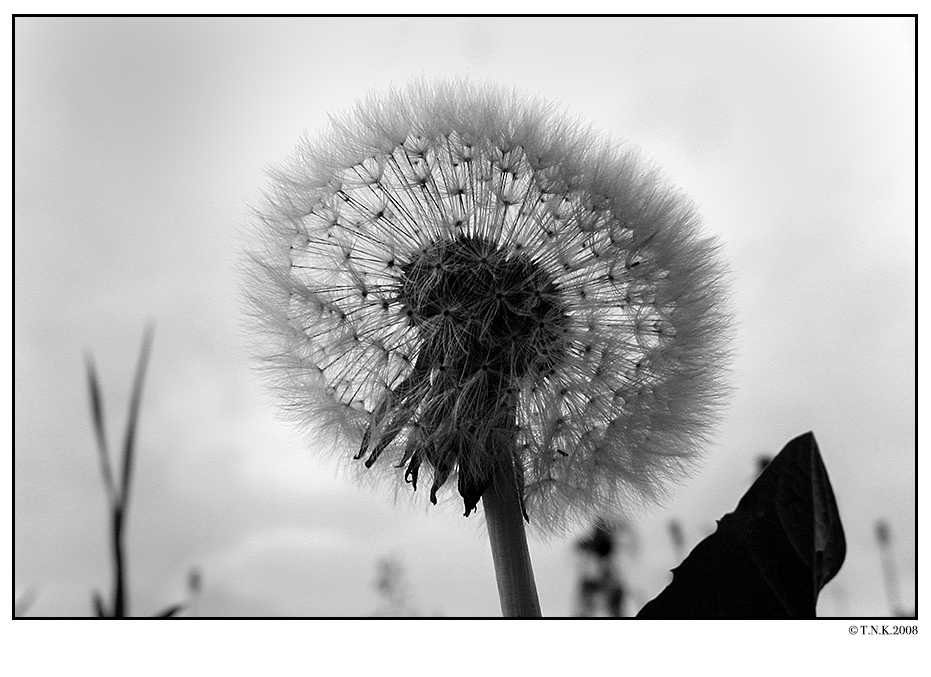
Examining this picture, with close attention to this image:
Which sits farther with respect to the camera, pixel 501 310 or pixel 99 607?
pixel 99 607

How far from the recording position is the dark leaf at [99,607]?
1.68 metres

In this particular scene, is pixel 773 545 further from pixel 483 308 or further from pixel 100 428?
pixel 100 428

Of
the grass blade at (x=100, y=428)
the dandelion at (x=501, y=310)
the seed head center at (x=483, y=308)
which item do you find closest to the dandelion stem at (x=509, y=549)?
the dandelion at (x=501, y=310)

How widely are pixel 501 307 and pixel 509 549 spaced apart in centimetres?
43

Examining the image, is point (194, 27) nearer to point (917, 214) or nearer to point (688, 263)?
point (688, 263)

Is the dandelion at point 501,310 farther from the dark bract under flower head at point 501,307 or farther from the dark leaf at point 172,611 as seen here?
the dark leaf at point 172,611

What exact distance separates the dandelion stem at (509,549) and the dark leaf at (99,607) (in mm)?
841

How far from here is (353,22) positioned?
2016 millimetres

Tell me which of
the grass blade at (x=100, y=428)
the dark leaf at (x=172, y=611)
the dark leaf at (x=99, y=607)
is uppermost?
the grass blade at (x=100, y=428)

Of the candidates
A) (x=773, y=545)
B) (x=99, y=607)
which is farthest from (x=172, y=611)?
(x=773, y=545)

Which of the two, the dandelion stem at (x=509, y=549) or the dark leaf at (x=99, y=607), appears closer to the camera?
the dandelion stem at (x=509, y=549)

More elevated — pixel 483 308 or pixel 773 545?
pixel 483 308

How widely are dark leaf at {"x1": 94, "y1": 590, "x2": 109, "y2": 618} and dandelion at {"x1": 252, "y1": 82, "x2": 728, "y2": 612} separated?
581 mm

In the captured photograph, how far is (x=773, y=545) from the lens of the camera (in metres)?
1.45
